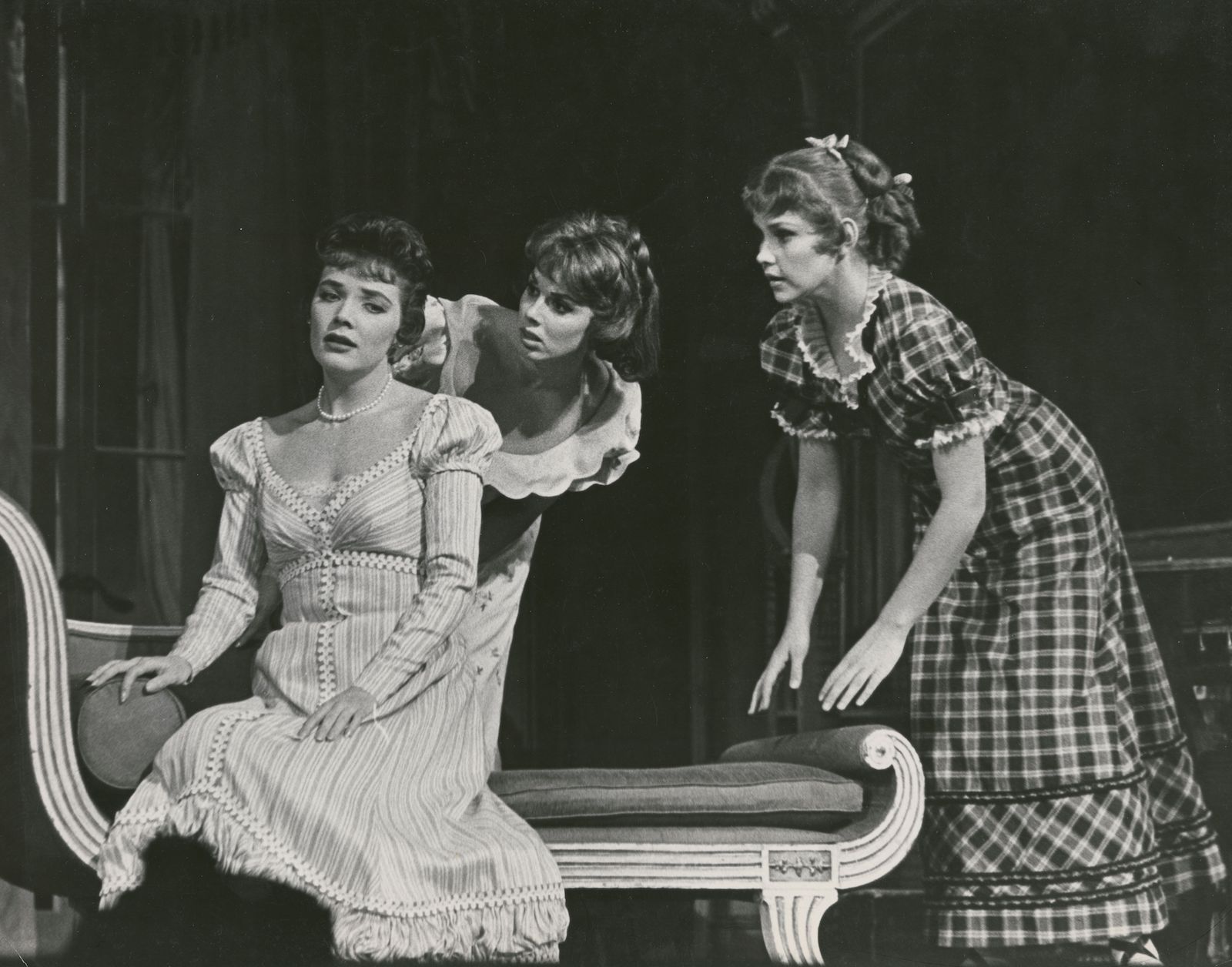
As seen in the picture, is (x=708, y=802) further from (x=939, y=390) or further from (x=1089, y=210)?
(x=1089, y=210)

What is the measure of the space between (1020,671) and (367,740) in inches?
57.7

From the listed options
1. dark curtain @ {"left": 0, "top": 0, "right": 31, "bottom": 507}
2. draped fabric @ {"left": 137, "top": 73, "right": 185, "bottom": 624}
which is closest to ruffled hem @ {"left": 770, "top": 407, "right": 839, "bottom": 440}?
draped fabric @ {"left": 137, "top": 73, "right": 185, "bottom": 624}

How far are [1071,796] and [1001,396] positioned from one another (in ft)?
3.03

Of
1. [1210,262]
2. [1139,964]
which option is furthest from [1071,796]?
[1210,262]

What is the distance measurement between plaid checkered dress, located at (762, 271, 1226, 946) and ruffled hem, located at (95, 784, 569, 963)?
922 mm

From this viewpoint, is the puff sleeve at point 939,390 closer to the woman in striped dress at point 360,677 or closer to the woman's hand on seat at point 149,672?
the woman in striped dress at point 360,677

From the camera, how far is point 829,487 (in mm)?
3484

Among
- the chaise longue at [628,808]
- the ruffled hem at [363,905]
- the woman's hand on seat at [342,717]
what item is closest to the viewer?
the ruffled hem at [363,905]

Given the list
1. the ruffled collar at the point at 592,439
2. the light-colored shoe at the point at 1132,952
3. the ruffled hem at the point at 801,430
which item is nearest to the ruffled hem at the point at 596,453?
the ruffled collar at the point at 592,439

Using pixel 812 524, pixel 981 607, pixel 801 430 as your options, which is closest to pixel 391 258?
pixel 801 430

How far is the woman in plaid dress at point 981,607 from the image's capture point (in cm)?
332

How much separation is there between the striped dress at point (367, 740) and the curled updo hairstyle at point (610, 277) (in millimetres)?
392

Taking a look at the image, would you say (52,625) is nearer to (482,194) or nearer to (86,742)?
(86,742)

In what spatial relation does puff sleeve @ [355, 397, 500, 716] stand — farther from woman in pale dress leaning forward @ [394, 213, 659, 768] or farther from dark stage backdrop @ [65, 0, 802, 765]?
dark stage backdrop @ [65, 0, 802, 765]
